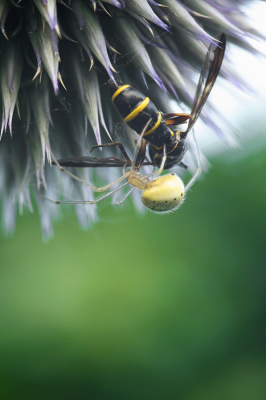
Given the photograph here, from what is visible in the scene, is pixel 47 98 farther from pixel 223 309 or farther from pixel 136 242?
pixel 223 309

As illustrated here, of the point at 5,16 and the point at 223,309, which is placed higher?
the point at 5,16

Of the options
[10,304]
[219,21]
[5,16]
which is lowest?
[10,304]

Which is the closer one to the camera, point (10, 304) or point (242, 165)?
point (10, 304)

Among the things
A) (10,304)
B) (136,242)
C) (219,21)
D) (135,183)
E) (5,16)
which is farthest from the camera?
(136,242)

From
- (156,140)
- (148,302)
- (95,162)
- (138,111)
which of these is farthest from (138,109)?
(148,302)

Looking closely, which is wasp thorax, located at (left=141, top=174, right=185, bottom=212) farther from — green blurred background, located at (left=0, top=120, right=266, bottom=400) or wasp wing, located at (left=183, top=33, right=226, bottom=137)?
green blurred background, located at (left=0, top=120, right=266, bottom=400)

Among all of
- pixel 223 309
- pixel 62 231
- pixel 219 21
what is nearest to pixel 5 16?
pixel 219 21

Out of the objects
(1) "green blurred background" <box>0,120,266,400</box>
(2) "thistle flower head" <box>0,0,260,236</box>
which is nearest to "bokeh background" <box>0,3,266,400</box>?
(1) "green blurred background" <box>0,120,266,400</box>

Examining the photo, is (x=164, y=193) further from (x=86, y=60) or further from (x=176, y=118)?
(x=86, y=60)

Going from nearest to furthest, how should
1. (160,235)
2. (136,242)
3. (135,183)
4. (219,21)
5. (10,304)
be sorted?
(135,183), (219,21), (10,304), (136,242), (160,235)
